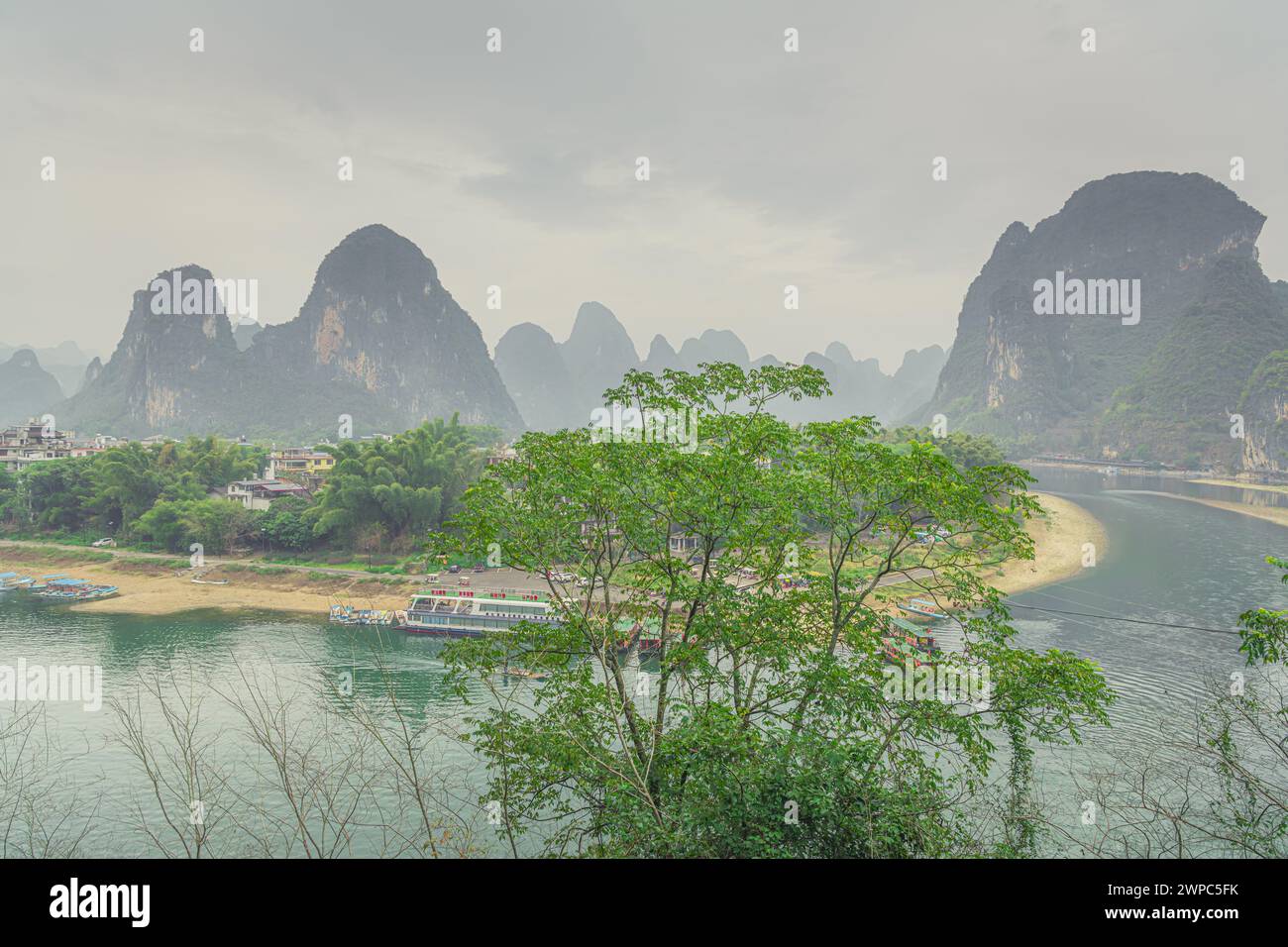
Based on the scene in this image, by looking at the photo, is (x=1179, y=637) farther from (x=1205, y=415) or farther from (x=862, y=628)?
(x=1205, y=415)

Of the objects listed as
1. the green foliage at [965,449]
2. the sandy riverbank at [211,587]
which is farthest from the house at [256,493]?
the green foliage at [965,449]

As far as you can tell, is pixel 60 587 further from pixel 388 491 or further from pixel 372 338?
pixel 372 338

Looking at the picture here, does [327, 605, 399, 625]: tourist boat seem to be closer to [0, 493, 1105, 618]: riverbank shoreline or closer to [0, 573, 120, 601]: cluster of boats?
[0, 493, 1105, 618]: riverbank shoreline

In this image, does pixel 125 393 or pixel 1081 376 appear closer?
A: pixel 125 393

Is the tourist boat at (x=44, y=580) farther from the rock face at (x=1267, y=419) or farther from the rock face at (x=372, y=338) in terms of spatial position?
the rock face at (x=1267, y=419)
